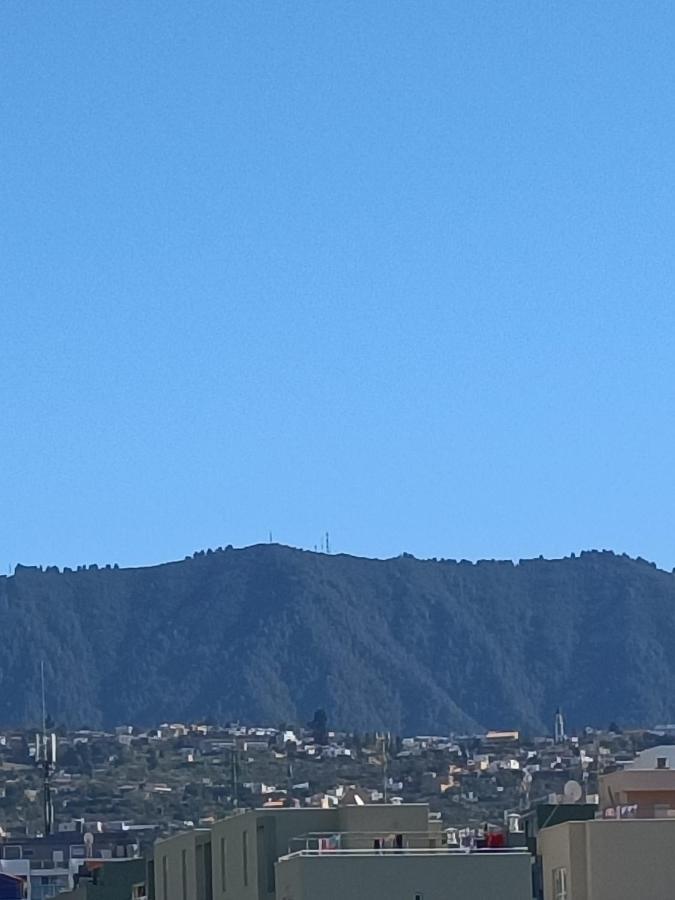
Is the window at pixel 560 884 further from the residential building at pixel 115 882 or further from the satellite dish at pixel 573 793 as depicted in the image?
the residential building at pixel 115 882

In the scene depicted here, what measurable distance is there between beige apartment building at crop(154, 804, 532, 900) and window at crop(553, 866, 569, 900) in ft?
1.64

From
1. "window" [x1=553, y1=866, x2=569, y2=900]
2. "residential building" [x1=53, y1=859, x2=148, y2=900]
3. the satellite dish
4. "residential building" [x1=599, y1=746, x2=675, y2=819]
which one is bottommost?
"window" [x1=553, y1=866, x2=569, y2=900]

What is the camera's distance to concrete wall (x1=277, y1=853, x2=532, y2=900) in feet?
133

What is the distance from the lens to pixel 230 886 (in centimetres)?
4897

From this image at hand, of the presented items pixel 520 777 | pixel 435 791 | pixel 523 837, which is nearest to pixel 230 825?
pixel 523 837

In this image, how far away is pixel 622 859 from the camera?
40.1m

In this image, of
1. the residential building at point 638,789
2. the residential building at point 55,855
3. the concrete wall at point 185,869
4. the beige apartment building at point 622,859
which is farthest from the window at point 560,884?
the residential building at point 55,855

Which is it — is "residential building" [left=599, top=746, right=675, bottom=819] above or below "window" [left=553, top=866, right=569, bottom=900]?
above

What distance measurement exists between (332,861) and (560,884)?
304cm

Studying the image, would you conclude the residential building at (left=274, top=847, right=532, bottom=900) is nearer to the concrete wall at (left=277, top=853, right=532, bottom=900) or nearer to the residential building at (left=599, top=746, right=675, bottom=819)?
the concrete wall at (left=277, top=853, right=532, bottom=900)

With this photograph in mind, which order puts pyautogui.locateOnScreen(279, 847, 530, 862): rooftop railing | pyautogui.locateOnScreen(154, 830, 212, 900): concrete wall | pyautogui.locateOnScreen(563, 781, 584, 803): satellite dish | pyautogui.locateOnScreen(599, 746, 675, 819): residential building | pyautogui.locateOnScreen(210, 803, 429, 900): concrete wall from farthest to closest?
pyautogui.locateOnScreen(563, 781, 584, 803): satellite dish, pyautogui.locateOnScreen(154, 830, 212, 900): concrete wall, pyautogui.locateOnScreen(599, 746, 675, 819): residential building, pyautogui.locateOnScreen(210, 803, 429, 900): concrete wall, pyautogui.locateOnScreen(279, 847, 530, 862): rooftop railing

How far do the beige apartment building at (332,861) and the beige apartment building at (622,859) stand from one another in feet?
Answer: 2.47

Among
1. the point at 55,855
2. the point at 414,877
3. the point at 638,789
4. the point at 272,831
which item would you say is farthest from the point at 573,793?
the point at 55,855

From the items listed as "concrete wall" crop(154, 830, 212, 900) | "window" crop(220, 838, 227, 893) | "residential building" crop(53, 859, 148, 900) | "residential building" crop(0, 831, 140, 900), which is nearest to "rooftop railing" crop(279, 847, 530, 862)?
"window" crop(220, 838, 227, 893)
